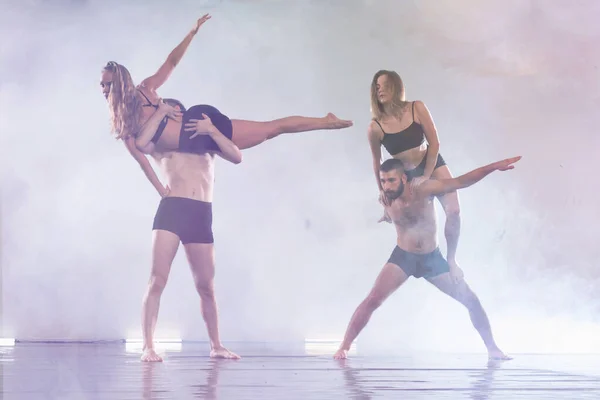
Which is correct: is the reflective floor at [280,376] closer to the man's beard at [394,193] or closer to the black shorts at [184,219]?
the black shorts at [184,219]

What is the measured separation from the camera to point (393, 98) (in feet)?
13.0

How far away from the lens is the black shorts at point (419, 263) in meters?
3.78

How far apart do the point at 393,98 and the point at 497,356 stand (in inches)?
55.6

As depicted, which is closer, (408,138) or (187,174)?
(187,174)

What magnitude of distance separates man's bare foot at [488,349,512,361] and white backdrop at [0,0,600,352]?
0.38 metres

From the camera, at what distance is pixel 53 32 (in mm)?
4387

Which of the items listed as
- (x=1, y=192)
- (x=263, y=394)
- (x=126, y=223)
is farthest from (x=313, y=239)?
(x=263, y=394)

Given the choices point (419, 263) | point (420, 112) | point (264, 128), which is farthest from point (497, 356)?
point (264, 128)

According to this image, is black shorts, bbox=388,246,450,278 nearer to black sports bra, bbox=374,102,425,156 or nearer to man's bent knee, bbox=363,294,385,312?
man's bent knee, bbox=363,294,385,312

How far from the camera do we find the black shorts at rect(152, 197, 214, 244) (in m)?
3.57

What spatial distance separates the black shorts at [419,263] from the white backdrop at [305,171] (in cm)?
49

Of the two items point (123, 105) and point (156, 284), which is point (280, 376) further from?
point (123, 105)

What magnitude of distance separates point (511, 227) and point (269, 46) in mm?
1720

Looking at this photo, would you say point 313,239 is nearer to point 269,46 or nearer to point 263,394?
point 269,46
